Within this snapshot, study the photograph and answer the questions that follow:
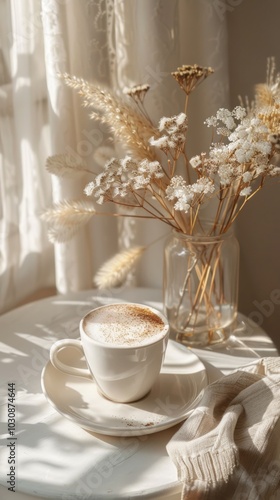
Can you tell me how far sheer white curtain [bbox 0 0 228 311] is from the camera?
Answer: 1229 millimetres

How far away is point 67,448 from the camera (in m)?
0.88

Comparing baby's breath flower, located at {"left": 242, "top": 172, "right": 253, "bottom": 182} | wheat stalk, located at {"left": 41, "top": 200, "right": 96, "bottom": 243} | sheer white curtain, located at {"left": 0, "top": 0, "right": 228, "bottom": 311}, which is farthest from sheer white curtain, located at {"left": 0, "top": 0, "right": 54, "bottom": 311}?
baby's breath flower, located at {"left": 242, "top": 172, "right": 253, "bottom": 182}

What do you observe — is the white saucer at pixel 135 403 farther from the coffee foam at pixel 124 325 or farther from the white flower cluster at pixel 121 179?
the white flower cluster at pixel 121 179

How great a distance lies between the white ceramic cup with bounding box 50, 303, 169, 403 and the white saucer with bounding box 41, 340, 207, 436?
0.02m

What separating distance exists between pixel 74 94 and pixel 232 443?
2.51ft

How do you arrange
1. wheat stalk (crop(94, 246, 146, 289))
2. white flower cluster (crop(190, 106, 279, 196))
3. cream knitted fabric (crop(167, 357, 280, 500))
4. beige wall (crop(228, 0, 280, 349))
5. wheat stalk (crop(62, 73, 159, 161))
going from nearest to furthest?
cream knitted fabric (crop(167, 357, 280, 500)) < white flower cluster (crop(190, 106, 279, 196)) < wheat stalk (crop(62, 73, 159, 161)) < wheat stalk (crop(94, 246, 146, 289)) < beige wall (crop(228, 0, 280, 349))

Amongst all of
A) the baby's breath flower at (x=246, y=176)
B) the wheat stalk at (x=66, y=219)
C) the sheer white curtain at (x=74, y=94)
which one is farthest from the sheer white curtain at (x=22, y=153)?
the baby's breath flower at (x=246, y=176)

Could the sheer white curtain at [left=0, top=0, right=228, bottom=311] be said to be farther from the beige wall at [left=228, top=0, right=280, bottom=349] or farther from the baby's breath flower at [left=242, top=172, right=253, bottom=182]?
the baby's breath flower at [left=242, top=172, right=253, bottom=182]

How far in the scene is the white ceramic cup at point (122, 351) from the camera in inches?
35.1

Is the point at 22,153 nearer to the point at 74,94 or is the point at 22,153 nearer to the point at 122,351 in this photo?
the point at 74,94

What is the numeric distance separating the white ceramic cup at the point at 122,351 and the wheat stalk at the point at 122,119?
30 centimetres

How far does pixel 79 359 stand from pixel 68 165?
1.14 ft

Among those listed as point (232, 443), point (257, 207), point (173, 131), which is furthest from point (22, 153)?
point (232, 443)

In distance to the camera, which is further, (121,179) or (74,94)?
(74,94)
